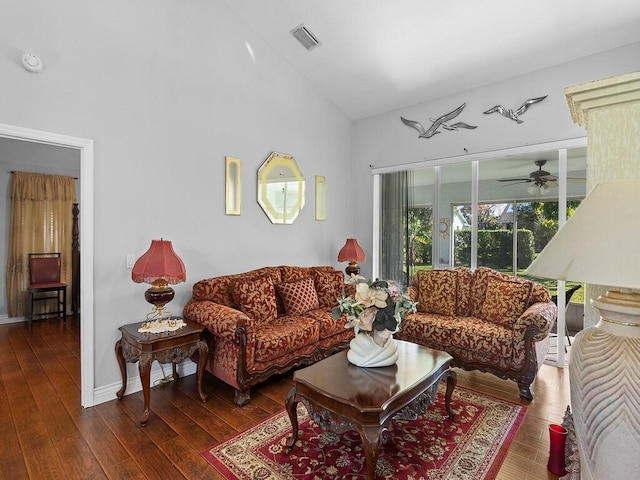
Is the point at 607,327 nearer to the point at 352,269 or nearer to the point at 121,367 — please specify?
the point at 121,367

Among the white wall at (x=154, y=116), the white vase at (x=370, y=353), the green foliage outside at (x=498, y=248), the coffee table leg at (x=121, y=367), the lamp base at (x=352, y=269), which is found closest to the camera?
the white vase at (x=370, y=353)

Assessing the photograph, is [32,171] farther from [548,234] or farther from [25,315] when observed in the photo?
[548,234]

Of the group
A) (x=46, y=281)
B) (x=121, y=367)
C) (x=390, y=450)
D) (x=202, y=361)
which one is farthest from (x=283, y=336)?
(x=46, y=281)

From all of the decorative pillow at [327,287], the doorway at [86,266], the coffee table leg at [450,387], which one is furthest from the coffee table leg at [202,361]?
the coffee table leg at [450,387]

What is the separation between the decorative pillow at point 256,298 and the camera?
3.32 metres

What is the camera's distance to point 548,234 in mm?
3855

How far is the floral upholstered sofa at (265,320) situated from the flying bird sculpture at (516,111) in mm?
2718

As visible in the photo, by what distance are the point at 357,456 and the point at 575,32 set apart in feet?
13.5

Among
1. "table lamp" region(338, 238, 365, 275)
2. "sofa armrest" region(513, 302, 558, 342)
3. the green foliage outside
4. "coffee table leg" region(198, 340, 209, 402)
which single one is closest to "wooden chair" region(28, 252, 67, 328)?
"coffee table leg" region(198, 340, 209, 402)

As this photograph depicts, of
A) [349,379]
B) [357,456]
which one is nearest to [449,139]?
[349,379]

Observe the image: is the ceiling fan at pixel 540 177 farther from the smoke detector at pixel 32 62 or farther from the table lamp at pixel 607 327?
the smoke detector at pixel 32 62

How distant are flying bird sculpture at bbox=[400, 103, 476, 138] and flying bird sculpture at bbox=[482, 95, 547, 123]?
30 centimetres

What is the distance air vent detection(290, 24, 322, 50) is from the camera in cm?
380

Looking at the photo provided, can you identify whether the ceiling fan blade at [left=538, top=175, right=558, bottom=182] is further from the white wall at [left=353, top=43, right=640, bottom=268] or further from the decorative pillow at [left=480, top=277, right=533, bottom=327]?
the decorative pillow at [left=480, top=277, right=533, bottom=327]
